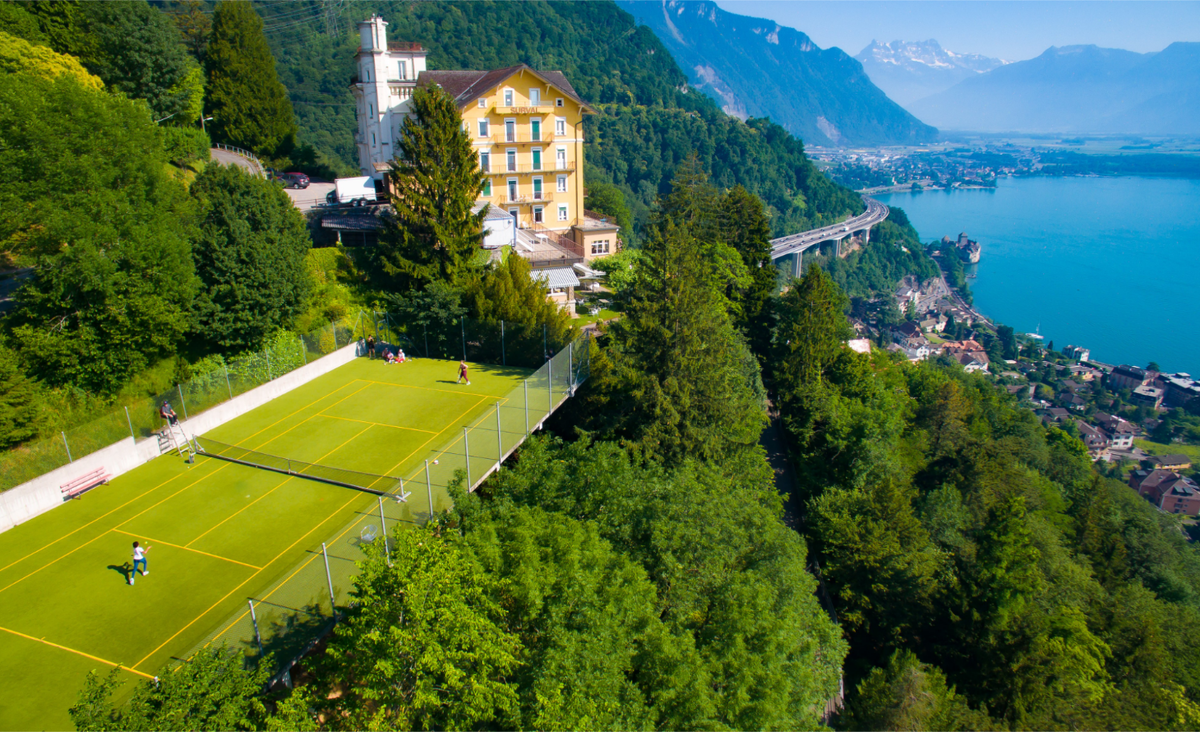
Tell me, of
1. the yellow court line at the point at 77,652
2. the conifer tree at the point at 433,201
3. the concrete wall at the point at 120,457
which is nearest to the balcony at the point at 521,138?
the conifer tree at the point at 433,201

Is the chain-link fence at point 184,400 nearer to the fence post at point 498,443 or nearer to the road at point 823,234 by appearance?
the fence post at point 498,443

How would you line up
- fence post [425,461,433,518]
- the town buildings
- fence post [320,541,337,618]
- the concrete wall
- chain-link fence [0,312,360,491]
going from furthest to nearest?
the town buildings, chain-link fence [0,312,360,491], the concrete wall, fence post [425,461,433,518], fence post [320,541,337,618]

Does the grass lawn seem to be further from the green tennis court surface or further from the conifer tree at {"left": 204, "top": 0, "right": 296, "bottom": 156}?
the conifer tree at {"left": 204, "top": 0, "right": 296, "bottom": 156}

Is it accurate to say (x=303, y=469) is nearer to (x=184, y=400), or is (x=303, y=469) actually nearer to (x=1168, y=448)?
(x=184, y=400)

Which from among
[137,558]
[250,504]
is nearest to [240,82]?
[250,504]

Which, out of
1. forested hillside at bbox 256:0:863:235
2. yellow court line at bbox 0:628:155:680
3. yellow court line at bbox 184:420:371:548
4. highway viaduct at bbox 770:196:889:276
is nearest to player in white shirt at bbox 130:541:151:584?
yellow court line at bbox 184:420:371:548


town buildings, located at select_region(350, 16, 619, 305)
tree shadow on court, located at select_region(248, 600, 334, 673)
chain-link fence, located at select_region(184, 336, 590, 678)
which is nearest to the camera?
tree shadow on court, located at select_region(248, 600, 334, 673)

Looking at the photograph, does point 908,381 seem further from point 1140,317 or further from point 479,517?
point 1140,317

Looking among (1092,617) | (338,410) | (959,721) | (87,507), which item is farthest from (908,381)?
(87,507)
